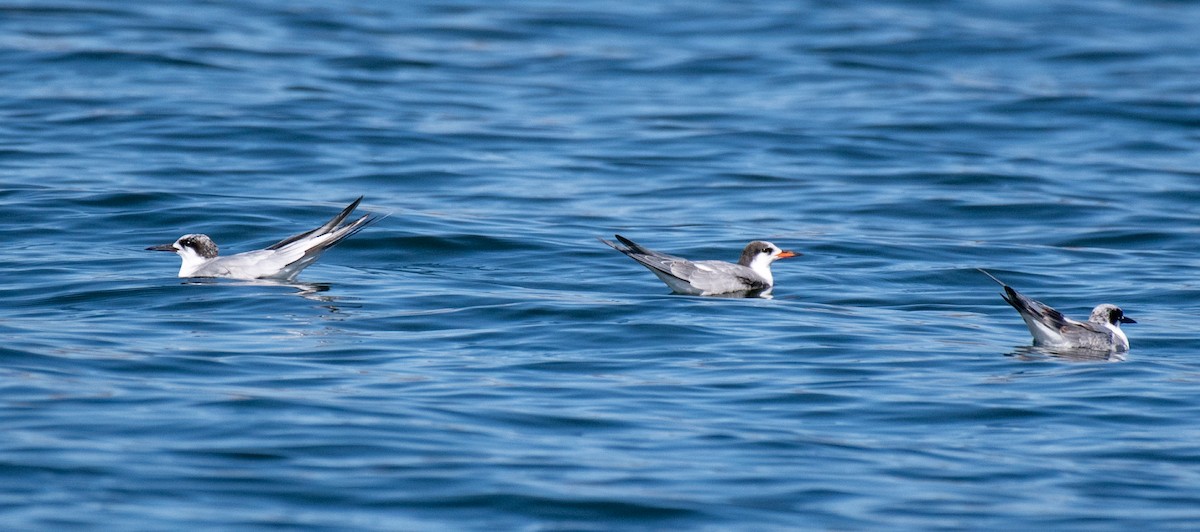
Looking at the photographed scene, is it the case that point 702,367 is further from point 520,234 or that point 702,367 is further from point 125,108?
point 125,108

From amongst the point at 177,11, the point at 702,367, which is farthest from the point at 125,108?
the point at 702,367

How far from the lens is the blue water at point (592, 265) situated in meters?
8.45

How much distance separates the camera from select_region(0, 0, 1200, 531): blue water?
845cm

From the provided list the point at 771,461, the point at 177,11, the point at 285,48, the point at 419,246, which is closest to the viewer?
the point at 771,461

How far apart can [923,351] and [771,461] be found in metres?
3.49

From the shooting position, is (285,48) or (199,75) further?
(285,48)

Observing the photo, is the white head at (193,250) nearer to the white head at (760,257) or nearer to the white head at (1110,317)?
the white head at (760,257)

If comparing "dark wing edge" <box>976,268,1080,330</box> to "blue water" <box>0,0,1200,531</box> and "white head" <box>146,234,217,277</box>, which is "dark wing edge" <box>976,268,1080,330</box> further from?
"white head" <box>146,234,217,277</box>

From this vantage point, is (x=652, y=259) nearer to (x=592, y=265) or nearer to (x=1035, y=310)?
(x=592, y=265)

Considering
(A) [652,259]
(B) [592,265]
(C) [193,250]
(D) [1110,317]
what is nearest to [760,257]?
(A) [652,259]

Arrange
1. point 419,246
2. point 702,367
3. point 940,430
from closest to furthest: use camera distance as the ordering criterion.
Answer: point 940,430, point 702,367, point 419,246

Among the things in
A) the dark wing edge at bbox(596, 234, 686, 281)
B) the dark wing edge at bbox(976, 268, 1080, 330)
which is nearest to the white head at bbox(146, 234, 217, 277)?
the dark wing edge at bbox(596, 234, 686, 281)

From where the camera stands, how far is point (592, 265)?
51.3ft

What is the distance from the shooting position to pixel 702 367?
1124 cm
